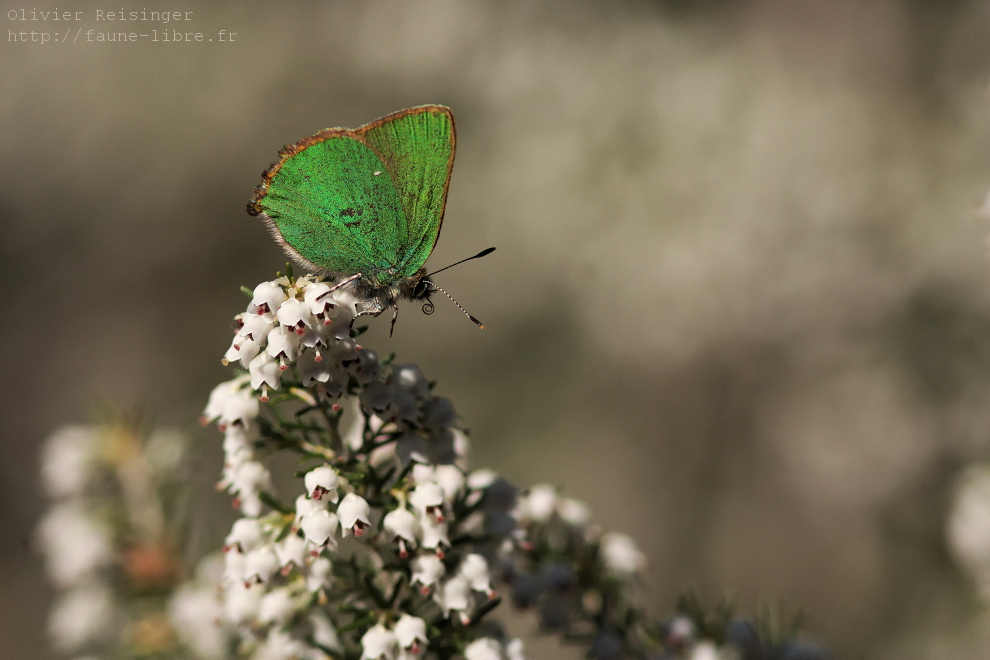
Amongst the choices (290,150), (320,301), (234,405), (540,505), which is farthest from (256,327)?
(540,505)

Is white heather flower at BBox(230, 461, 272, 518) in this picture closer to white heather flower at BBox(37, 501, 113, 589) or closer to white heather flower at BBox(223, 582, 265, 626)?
white heather flower at BBox(223, 582, 265, 626)

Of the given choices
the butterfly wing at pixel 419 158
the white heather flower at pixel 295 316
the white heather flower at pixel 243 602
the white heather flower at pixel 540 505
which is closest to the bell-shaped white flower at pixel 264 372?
the white heather flower at pixel 295 316

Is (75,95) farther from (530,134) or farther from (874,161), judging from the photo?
(874,161)

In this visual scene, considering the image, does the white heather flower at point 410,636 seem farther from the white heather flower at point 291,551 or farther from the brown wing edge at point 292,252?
the brown wing edge at point 292,252

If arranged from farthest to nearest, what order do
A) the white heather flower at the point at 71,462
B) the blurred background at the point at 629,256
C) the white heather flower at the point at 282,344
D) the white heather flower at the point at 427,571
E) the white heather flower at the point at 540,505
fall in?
1. the blurred background at the point at 629,256
2. the white heather flower at the point at 71,462
3. the white heather flower at the point at 540,505
4. the white heather flower at the point at 427,571
5. the white heather flower at the point at 282,344

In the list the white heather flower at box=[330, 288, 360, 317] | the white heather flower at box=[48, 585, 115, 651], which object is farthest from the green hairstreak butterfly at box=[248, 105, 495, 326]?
the white heather flower at box=[48, 585, 115, 651]

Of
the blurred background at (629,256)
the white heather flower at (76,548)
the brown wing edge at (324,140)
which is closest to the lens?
the brown wing edge at (324,140)

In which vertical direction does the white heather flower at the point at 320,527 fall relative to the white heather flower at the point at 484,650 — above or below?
above

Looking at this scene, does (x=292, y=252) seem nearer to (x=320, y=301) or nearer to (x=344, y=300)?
(x=344, y=300)
